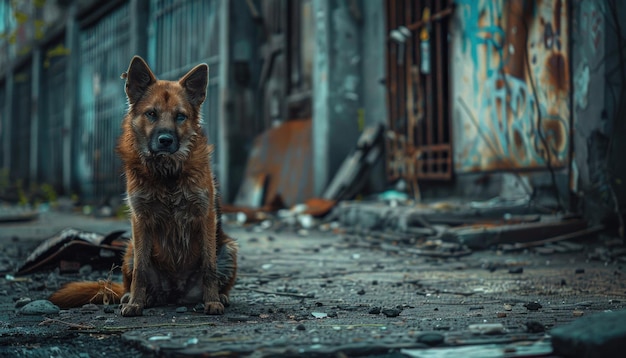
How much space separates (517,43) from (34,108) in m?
19.8

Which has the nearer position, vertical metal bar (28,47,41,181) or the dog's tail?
the dog's tail

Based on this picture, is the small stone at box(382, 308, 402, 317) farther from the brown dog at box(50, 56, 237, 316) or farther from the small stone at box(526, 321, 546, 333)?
the brown dog at box(50, 56, 237, 316)

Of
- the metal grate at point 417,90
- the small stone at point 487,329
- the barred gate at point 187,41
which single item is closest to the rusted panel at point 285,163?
the barred gate at point 187,41

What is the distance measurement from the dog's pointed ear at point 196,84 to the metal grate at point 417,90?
17.9 ft

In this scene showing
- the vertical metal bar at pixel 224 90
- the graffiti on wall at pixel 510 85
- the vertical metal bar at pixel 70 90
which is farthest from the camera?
the vertical metal bar at pixel 70 90

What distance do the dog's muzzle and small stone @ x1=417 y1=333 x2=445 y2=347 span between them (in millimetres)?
1615

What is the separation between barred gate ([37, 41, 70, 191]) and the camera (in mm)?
21016

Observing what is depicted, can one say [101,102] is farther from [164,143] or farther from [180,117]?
[164,143]

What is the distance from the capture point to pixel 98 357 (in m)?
2.59

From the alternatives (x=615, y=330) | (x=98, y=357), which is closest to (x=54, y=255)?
(x=98, y=357)

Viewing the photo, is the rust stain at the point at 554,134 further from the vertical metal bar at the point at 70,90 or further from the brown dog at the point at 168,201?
the vertical metal bar at the point at 70,90

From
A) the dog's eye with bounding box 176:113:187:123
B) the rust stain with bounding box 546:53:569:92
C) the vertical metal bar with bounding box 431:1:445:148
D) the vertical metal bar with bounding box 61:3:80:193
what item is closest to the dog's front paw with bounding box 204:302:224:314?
the dog's eye with bounding box 176:113:187:123

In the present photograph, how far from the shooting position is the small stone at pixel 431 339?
2.44 meters

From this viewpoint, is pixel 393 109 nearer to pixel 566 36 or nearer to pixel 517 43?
pixel 517 43
